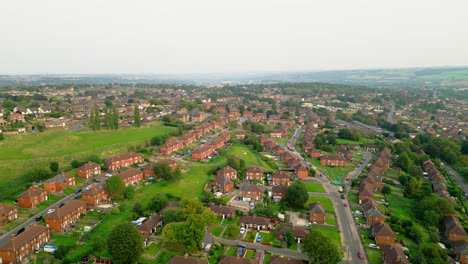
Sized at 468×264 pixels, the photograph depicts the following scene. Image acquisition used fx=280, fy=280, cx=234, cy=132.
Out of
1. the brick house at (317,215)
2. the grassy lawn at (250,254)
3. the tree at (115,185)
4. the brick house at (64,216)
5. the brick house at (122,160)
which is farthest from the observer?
the brick house at (122,160)

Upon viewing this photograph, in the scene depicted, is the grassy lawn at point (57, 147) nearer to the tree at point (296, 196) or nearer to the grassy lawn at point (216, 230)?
the grassy lawn at point (216, 230)

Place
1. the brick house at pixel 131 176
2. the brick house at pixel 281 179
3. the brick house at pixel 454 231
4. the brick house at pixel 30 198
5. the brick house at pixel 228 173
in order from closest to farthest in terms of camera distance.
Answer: the brick house at pixel 454 231 < the brick house at pixel 30 198 < the brick house at pixel 131 176 < the brick house at pixel 281 179 < the brick house at pixel 228 173

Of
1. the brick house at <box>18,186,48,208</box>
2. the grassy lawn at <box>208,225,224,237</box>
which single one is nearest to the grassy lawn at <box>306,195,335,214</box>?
the grassy lawn at <box>208,225,224,237</box>

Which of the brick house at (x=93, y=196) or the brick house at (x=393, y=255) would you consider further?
the brick house at (x=93, y=196)

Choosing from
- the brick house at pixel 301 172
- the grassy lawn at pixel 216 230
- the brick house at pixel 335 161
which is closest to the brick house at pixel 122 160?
the grassy lawn at pixel 216 230

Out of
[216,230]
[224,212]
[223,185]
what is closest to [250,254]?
[216,230]

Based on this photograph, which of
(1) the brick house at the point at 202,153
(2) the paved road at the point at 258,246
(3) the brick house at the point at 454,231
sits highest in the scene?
(1) the brick house at the point at 202,153
